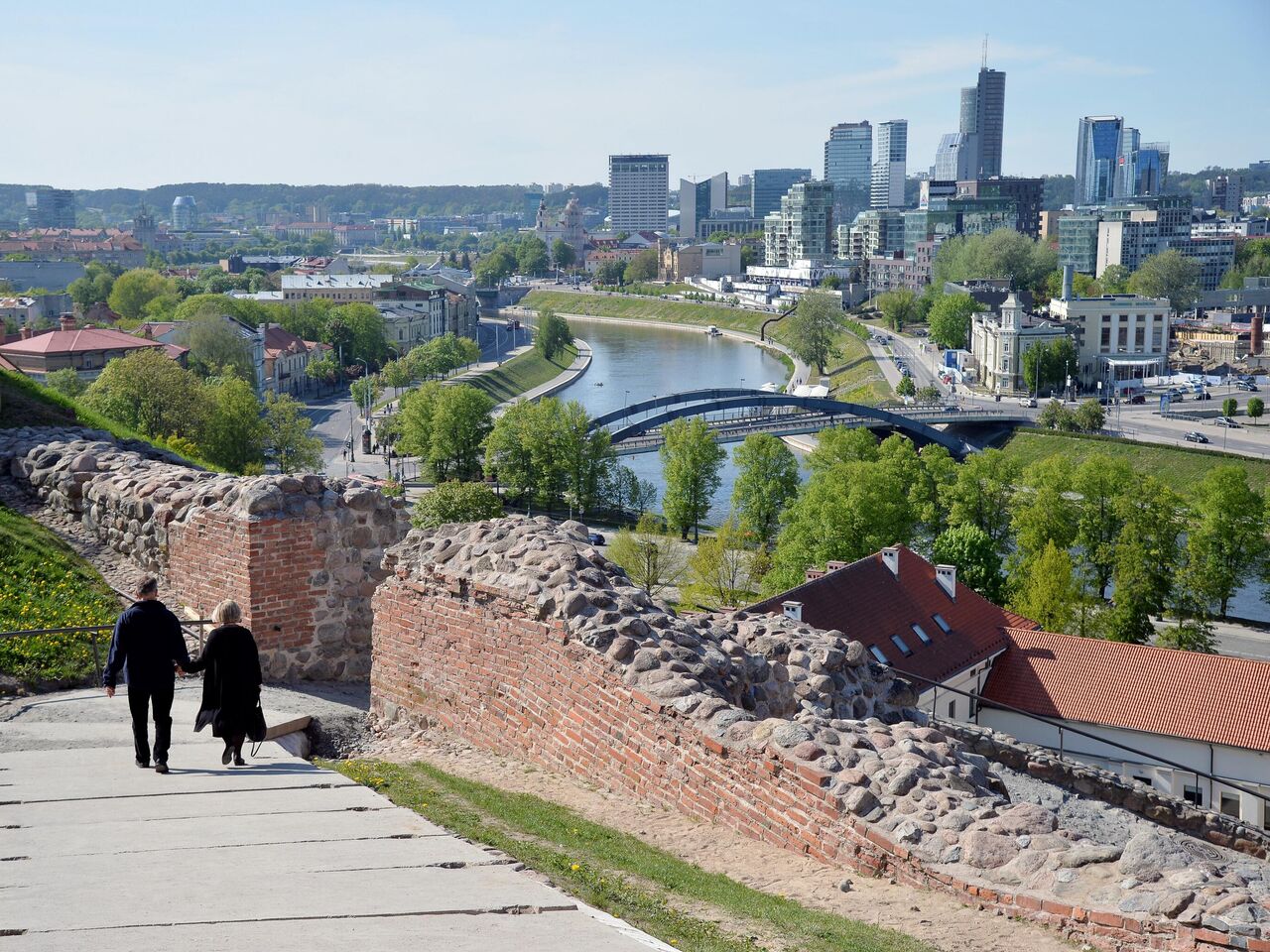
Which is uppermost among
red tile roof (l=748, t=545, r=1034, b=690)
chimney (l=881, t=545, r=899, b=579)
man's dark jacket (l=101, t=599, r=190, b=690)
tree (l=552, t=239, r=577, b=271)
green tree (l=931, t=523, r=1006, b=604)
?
tree (l=552, t=239, r=577, b=271)

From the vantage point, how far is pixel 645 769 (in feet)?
21.6

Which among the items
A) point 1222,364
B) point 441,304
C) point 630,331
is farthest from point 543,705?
point 630,331

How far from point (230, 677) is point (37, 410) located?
390 inches

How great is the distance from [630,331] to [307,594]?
11580cm

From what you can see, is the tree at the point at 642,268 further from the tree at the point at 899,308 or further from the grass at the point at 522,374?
the grass at the point at 522,374

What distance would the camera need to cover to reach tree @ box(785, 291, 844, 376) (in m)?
90.4

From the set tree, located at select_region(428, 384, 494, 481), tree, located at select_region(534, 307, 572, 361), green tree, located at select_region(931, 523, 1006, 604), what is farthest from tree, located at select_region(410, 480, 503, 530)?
tree, located at select_region(534, 307, 572, 361)

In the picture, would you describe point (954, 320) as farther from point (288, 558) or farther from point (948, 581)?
point (288, 558)

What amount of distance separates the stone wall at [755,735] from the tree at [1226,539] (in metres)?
28.0

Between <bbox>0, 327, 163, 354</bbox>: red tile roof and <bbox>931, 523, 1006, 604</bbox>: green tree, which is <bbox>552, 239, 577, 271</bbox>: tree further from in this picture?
<bbox>931, 523, 1006, 604</bbox>: green tree

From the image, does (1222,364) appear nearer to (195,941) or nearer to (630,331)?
(630,331)

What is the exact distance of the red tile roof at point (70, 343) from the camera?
52.1 meters

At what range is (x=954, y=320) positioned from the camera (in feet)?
293

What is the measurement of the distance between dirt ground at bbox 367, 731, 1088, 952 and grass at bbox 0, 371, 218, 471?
947cm
